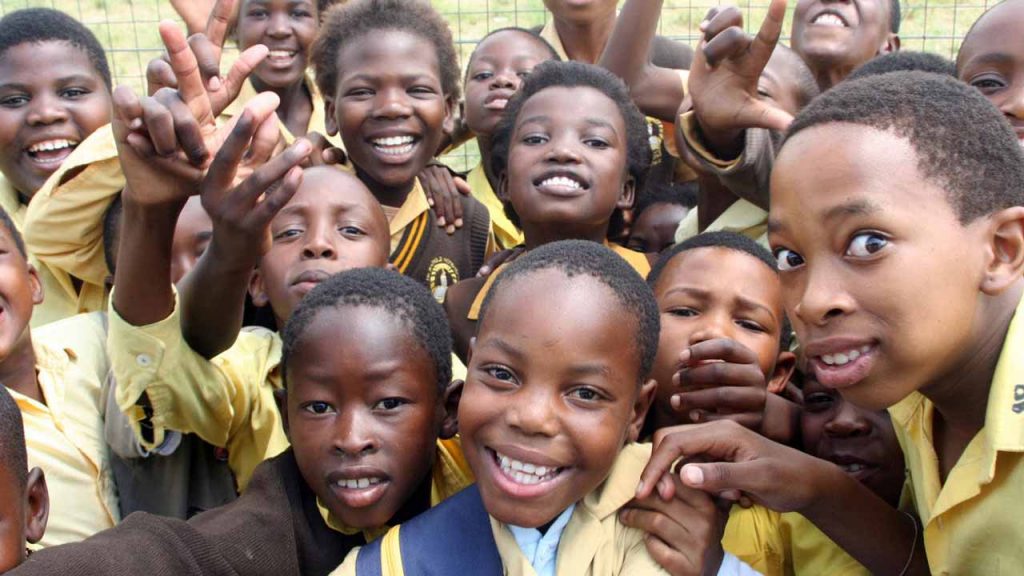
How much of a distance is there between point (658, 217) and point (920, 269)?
7.20ft

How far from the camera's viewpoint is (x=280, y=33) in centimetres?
414

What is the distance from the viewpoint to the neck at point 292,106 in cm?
427

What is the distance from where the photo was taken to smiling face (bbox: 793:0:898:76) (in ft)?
11.8


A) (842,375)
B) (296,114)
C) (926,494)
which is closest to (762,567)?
(926,494)

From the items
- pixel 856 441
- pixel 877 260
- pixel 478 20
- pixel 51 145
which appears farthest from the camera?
pixel 478 20

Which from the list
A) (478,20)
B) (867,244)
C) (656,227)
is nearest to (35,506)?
(867,244)

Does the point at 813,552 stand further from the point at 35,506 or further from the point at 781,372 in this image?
the point at 35,506

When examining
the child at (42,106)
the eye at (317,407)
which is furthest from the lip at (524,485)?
the child at (42,106)

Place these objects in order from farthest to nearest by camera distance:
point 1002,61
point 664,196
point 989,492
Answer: point 664,196
point 1002,61
point 989,492

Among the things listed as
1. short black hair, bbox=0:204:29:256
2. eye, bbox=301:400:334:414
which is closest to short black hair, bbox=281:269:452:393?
eye, bbox=301:400:334:414

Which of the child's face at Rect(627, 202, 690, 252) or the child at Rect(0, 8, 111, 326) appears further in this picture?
the child's face at Rect(627, 202, 690, 252)

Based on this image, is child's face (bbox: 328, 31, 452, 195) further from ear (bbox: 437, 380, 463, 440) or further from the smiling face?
the smiling face

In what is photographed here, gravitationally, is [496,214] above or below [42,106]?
below

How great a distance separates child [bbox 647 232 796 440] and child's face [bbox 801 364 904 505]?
0.08 m
